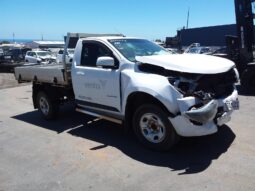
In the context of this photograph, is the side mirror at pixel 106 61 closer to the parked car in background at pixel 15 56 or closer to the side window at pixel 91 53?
the side window at pixel 91 53

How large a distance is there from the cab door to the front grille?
154cm

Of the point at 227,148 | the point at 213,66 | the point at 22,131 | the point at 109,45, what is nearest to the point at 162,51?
the point at 109,45

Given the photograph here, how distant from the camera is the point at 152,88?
5.33 meters

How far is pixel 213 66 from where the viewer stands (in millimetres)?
5410

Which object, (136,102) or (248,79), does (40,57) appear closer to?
(248,79)

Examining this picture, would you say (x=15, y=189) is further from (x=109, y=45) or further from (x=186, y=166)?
(x=109, y=45)

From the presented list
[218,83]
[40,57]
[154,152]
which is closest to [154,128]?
[154,152]

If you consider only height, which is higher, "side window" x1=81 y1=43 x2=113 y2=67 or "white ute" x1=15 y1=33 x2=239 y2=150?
"side window" x1=81 y1=43 x2=113 y2=67

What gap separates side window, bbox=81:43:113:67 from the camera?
22.1 feet

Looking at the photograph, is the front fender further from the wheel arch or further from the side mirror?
the side mirror

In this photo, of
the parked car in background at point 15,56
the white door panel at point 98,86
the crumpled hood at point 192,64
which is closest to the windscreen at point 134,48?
the white door panel at point 98,86

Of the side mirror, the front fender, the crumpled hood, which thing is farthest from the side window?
the crumpled hood

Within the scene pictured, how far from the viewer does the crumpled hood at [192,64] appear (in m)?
5.22

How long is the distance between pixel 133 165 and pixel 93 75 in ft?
7.30
